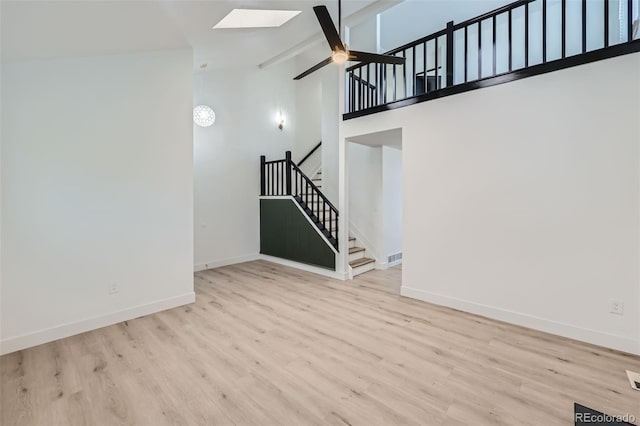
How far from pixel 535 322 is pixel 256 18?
4.65 m

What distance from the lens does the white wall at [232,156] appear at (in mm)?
5605

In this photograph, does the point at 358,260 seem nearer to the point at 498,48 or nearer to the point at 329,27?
the point at 329,27

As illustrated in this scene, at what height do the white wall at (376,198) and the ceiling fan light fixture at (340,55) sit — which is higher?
the ceiling fan light fixture at (340,55)

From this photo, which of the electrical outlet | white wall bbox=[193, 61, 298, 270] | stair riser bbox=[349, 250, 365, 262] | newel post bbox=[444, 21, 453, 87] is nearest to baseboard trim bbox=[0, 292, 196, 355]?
white wall bbox=[193, 61, 298, 270]

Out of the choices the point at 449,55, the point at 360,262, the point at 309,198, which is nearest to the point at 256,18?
the point at 449,55

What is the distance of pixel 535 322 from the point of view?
9.82ft

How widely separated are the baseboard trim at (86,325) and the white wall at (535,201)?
10.1 ft

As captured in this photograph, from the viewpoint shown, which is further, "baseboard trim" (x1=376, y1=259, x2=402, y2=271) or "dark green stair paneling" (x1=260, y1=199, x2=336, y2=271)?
"baseboard trim" (x1=376, y1=259, x2=402, y2=271)

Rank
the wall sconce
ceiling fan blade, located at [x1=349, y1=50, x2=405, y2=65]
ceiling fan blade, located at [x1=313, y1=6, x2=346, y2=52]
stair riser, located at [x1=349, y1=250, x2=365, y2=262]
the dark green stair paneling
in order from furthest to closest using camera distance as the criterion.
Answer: the wall sconce < stair riser, located at [x1=349, y1=250, x2=365, y2=262] < the dark green stair paneling < ceiling fan blade, located at [x1=349, y1=50, x2=405, y2=65] < ceiling fan blade, located at [x1=313, y1=6, x2=346, y2=52]

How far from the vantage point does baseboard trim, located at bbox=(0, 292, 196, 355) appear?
2.64m

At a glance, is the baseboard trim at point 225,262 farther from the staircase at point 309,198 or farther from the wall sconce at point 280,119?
the wall sconce at point 280,119

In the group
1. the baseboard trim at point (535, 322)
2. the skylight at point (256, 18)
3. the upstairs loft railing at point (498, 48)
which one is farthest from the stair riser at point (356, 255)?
the skylight at point (256, 18)

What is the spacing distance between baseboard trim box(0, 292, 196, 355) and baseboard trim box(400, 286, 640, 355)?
10.0 ft

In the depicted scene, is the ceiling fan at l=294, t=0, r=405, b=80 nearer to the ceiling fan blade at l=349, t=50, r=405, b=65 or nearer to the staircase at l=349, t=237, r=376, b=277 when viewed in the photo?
the ceiling fan blade at l=349, t=50, r=405, b=65
